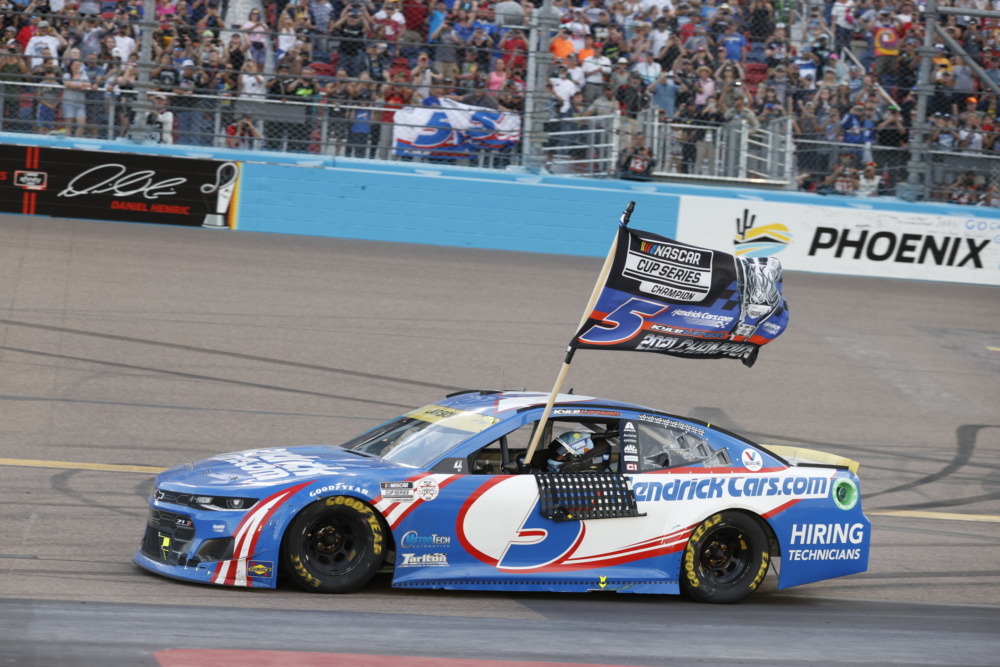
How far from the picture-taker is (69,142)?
17656 millimetres

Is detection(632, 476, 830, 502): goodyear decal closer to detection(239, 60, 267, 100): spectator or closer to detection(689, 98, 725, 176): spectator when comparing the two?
detection(689, 98, 725, 176): spectator

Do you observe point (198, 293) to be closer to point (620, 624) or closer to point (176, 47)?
point (176, 47)

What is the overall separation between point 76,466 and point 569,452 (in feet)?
13.3

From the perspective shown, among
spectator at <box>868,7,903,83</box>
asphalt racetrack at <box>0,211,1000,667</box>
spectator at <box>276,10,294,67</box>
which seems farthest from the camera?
spectator at <box>868,7,903,83</box>

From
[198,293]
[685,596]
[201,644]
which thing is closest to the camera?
[201,644]

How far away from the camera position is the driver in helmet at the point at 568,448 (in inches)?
288

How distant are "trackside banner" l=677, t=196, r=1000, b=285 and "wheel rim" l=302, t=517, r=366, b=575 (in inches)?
505

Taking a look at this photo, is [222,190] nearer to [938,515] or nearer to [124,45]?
[124,45]

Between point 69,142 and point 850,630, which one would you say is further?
point 69,142

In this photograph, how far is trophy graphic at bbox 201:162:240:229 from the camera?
1795 cm

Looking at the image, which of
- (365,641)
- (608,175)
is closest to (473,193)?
(608,175)

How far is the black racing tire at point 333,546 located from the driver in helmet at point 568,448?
3.91 ft

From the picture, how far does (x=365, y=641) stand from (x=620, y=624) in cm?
151

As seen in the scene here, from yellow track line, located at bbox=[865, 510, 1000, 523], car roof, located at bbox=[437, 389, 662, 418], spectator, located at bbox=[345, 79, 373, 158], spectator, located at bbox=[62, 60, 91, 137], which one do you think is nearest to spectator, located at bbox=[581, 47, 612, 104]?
spectator, located at bbox=[345, 79, 373, 158]
